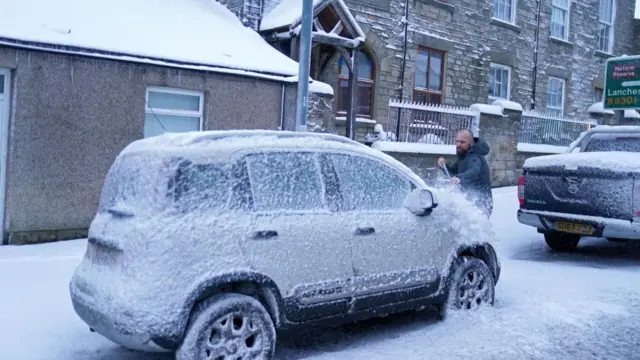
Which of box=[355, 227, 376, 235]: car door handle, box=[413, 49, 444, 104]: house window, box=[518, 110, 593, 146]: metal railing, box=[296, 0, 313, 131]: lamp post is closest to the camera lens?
box=[355, 227, 376, 235]: car door handle

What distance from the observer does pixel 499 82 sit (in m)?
19.7

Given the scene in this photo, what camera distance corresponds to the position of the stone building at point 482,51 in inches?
615

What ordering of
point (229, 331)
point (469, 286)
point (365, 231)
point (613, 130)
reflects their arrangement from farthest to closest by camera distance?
point (613, 130)
point (469, 286)
point (365, 231)
point (229, 331)

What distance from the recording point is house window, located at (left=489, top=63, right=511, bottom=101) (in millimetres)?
19359

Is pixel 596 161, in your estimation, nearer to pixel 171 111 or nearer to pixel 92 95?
pixel 171 111

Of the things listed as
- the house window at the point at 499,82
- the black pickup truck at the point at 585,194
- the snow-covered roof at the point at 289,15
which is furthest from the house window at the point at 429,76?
the black pickup truck at the point at 585,194

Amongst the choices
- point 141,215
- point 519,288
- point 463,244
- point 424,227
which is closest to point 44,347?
point 141,215

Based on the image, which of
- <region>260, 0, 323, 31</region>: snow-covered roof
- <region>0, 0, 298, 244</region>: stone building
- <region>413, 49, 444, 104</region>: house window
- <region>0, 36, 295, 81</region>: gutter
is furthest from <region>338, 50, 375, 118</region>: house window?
<region>0, 36, 295, 81</region>: gutter

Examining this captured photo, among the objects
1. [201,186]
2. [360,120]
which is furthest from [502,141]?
[201,186]

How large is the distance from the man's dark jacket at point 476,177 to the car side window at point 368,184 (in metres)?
2.06

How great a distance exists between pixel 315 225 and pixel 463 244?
5.69ft

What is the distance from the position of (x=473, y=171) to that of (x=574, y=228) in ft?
6.23

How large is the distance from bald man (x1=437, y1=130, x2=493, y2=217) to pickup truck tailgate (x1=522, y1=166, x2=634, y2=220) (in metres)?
1.39

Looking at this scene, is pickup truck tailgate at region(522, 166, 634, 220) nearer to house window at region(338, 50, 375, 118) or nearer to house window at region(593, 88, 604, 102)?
house window at region(338, 50, 375, 118)
